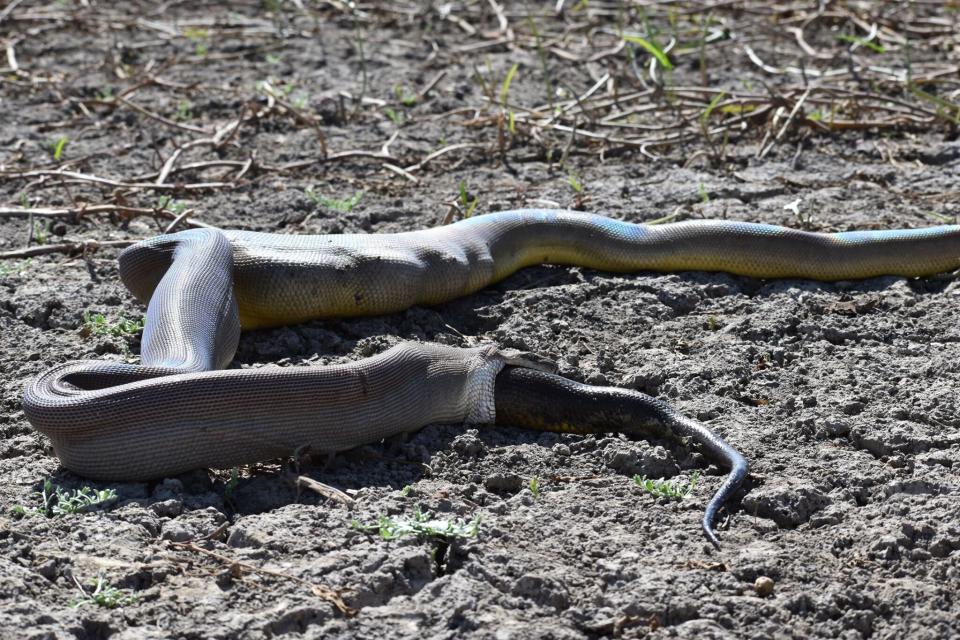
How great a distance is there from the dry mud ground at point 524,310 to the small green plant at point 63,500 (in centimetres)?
4

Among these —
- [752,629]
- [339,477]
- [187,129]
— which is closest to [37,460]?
[339,477]

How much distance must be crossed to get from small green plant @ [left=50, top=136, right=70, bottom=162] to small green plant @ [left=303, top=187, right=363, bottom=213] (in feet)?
5.41

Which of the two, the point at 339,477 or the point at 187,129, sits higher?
the point at 187,129

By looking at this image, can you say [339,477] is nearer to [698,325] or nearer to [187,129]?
[698,325]

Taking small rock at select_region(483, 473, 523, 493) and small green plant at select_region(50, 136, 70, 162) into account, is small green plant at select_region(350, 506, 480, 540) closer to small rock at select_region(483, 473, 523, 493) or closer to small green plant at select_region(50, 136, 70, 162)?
small rock at select_region(483, 473, 523, 493)

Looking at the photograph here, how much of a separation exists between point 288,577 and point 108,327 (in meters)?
2.28

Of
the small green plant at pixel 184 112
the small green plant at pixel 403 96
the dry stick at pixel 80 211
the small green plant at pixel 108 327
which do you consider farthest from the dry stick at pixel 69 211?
the small green plant at pixel 403 96

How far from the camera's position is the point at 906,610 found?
3.38 metres

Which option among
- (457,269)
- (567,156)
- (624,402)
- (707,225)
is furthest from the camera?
(567,156)

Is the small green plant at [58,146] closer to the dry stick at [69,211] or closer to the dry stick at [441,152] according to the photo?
the dry stick at [69,211]

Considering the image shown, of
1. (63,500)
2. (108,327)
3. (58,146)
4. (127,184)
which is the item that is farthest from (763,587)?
(58,146)

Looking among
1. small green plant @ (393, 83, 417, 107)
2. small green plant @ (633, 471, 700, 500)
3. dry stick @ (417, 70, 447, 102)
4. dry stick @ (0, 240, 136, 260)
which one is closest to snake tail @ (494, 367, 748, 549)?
small green plant @ (633, 471, 700, 500)

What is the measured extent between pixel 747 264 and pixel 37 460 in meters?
3.42

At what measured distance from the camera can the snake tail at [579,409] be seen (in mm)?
4418
